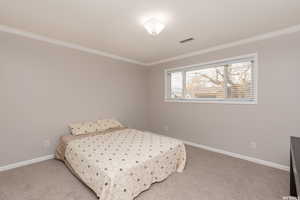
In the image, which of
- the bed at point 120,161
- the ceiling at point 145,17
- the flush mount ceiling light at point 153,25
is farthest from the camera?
the flush mount ceiling light at point 153,25

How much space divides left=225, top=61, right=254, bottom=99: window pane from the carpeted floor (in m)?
1.31

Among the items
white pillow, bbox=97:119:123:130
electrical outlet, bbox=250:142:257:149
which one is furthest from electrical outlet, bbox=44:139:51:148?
electrical outlet, bbox=250:142:257:149

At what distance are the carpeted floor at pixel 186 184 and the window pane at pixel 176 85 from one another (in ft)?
6.40

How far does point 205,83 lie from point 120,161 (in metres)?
2.63

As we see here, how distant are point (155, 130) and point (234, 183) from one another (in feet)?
8.63

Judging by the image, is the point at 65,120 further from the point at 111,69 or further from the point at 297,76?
the point at 297,76

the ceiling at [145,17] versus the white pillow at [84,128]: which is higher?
the ceiling at [145,17]

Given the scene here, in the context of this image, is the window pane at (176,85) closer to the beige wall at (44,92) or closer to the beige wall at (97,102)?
Result: the beige wall at (97,102)

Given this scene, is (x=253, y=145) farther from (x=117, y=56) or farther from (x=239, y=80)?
(x=117, y=56)

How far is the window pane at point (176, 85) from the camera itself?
3.89 metres

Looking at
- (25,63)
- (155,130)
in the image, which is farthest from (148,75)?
(25,63)

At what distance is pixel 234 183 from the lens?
1.97m

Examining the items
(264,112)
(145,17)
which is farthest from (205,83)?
(145,17)

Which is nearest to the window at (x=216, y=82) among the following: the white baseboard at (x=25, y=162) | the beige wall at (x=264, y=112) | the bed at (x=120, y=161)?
the beige wall at (x=264, y=112)
